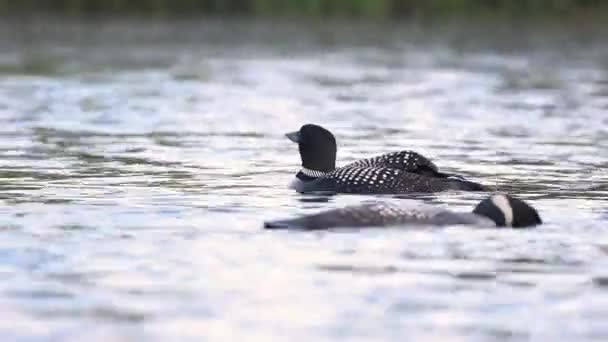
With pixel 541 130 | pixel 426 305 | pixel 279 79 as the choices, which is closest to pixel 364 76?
pixel 279 79

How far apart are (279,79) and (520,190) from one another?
13088 mm

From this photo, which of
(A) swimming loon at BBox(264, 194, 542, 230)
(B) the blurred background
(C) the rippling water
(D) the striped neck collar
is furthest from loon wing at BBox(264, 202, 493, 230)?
(B) the blurred background

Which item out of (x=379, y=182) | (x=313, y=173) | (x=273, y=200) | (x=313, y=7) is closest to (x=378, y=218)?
(x=273, y=200)

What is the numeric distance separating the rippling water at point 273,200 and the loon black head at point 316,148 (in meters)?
0.28

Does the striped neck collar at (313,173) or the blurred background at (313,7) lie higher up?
the striped neck collar at (313,173)

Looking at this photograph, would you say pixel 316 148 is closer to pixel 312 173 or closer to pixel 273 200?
pixel 312 173

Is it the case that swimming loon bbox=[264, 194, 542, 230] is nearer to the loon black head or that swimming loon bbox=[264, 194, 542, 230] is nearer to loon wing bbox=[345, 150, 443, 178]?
loon wing bbox=[345, 150, 443, 178]

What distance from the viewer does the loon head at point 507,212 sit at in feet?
29.2

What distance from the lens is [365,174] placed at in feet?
35.3

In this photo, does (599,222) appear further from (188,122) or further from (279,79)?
(279,79)

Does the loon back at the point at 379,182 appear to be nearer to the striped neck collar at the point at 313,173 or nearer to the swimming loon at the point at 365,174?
the swimming loon at the point at 365,174

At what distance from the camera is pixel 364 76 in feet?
82.9

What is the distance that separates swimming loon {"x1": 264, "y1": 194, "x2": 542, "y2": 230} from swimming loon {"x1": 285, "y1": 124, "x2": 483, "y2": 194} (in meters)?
1.70

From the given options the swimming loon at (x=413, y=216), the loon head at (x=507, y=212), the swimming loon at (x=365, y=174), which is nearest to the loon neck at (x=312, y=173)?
the swimming loon at (x=365, y=174)
